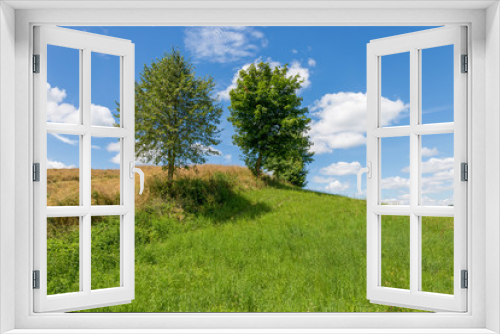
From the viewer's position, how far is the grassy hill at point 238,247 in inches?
157

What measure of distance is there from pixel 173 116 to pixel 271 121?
2670 mm

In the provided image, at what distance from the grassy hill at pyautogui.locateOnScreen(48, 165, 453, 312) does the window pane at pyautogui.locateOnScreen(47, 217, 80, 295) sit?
0.05 feet

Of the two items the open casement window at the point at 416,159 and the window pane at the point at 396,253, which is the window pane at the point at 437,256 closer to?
the window pane at the point at 396,253

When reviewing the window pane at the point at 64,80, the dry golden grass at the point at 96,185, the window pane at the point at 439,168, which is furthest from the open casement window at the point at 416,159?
the dry golden grass at the point at 96,185

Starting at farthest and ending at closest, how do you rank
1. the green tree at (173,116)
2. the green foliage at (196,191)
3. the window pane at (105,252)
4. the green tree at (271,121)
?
the green tree at (271,121)
the green tree at (173,116)
the green foliage at (196,191)
the window pane at (105,252)

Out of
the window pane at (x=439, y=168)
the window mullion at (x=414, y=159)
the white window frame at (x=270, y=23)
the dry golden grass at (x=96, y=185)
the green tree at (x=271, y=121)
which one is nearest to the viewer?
the white window frame at (x=270, y=23)

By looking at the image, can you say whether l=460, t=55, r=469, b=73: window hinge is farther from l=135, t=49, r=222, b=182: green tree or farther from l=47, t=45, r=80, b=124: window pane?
l=135, t=49, r=222, b=182: green tree

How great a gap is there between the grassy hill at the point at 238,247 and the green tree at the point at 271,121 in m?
0.53

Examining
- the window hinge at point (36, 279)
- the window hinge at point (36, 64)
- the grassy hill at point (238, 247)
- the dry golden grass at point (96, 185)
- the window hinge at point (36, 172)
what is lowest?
the grassy hill at point (238, 247)

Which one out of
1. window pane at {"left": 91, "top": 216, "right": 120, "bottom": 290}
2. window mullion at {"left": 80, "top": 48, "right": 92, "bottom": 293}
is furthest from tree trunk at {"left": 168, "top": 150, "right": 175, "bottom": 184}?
window mullion at {"left": 80, "top": 48, "right": 92, "bottom": 293}

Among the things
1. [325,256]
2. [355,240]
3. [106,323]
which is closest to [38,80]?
[106,323]

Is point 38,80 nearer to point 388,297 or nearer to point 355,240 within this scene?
point 388,297

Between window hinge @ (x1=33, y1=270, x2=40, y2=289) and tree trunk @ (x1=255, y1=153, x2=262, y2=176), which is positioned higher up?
tree trunk @ (x1=255, y1=153, x2=262, y2=176)

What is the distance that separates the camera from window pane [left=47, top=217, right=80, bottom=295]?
371 centimetres
